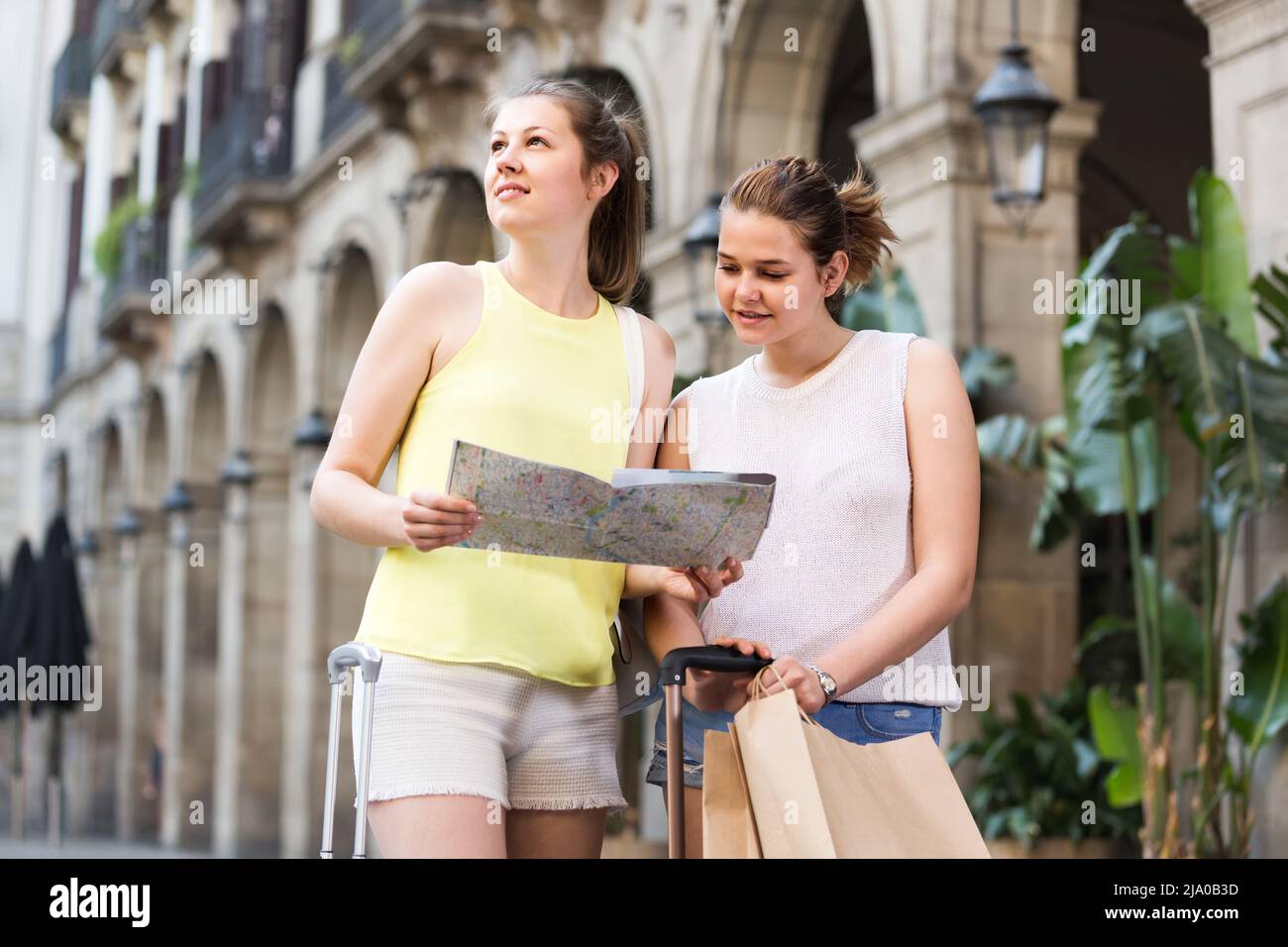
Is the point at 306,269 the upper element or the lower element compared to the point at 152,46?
lower

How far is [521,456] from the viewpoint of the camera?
252cm

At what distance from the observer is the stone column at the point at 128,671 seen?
25.6 meters

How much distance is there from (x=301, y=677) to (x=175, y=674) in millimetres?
5458

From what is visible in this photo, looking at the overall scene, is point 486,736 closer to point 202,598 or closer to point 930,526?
point 930,526

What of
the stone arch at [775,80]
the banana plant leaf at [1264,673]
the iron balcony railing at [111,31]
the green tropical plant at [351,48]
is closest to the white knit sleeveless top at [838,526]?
the banana plant leaf at [1264,673]

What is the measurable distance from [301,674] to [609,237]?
1533cm

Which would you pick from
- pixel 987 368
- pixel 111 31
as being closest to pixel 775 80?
pixel 987 368

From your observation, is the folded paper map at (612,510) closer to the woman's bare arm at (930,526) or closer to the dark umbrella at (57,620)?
the woman's bare arm at (930,526)

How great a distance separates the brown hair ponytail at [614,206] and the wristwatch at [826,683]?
0.77 m

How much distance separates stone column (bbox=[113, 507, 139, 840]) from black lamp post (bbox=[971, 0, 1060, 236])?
785 inches

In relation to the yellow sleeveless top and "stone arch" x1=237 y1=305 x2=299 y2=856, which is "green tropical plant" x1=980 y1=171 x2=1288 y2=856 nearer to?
the yellow sleeveless top

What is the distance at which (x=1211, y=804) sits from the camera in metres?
6.29
